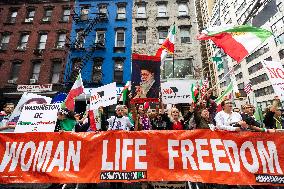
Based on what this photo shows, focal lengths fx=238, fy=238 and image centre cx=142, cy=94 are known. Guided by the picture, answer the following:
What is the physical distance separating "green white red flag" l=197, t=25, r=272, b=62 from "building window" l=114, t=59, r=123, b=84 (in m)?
14.9

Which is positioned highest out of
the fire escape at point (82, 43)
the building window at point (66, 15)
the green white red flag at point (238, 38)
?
the building window at point (66, 15)

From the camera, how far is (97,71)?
2236 centimetres

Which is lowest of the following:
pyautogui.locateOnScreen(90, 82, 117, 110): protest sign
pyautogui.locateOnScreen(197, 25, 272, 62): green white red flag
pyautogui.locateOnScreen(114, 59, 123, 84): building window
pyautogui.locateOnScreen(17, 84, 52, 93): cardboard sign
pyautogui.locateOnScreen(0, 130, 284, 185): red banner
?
pyautogui.locateOnScreen(0, 130, 284, 185): red banner

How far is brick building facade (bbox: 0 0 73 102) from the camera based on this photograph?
2244 centimetres

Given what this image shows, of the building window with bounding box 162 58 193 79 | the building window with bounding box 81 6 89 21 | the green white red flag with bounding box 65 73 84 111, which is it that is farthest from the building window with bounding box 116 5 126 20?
the green white red flag with bounding box 65 73 84 111

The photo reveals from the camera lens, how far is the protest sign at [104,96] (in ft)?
22.0

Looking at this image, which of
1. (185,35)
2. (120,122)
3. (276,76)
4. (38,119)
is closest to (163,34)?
(185,35)

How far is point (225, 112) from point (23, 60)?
22.0 meters

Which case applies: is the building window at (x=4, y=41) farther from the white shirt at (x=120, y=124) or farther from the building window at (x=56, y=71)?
the white shirt at (x=120, y=124)

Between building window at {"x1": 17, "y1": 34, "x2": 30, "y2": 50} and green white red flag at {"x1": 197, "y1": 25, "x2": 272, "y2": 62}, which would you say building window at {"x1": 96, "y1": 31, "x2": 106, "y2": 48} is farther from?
green white red flag at {"x1": 197, "y1": 25, "x2": 272, "y2": 62}

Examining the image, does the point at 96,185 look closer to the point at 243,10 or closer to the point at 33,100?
the point at 33,100

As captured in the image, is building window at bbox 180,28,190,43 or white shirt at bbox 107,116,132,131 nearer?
white shirt at bbox 107,116,132,131

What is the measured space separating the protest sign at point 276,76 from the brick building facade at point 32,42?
62.3 feet

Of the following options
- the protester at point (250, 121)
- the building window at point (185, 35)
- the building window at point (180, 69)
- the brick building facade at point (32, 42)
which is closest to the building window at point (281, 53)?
the building window at point (185, 35)
